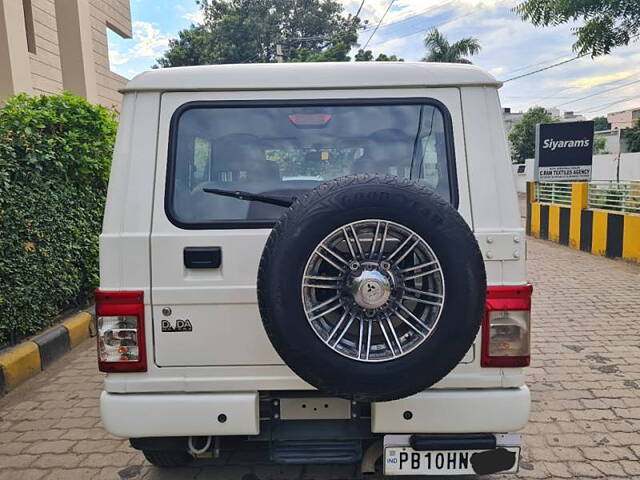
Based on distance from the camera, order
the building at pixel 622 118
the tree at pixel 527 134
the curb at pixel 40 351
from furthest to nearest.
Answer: the building at pixel 622 118
the tree at pixel 527 134
the curb at pixel 40 351

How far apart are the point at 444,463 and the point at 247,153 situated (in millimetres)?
1664

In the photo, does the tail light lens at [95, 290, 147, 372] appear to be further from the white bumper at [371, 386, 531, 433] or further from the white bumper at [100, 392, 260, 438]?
the white bumper at [371, 386, 531, 433]

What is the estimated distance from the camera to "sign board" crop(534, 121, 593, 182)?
38.7 ft

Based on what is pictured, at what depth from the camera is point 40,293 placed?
16.0 ft

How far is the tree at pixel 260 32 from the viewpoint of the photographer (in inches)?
1277

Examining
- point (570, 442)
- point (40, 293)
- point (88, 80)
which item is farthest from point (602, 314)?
point (88, 80)

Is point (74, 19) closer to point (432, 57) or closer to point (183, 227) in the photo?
point (183, 227)

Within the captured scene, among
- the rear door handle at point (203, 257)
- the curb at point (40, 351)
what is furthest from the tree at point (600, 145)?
the rear door handle at point (203, 257)

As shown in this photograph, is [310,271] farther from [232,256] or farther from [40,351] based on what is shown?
[40,351]

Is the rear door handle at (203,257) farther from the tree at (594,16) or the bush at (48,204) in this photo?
the tree at (594,16)

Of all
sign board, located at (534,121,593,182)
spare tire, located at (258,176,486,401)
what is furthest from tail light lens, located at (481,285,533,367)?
sign board, located at (534,121,593,182)

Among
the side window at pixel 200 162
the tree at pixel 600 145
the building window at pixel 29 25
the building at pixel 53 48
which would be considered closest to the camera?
the side window at pixel 200 162

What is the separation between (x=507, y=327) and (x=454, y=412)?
44 cm

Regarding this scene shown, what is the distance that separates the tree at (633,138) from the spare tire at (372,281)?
29241 millimetres
